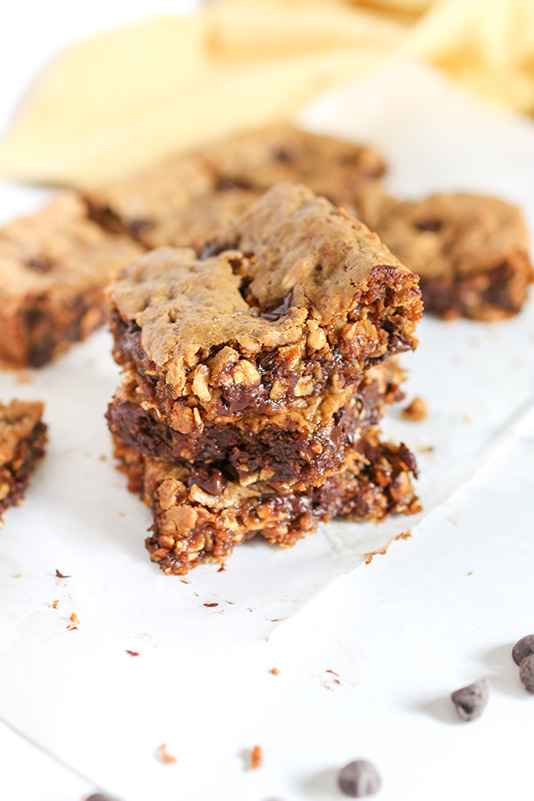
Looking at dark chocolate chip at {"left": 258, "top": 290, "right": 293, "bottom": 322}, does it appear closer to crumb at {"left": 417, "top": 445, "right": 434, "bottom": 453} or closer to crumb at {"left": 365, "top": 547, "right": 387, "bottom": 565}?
crumb at {"left": 365, "top": 547, "right": 387, "bottom": 565}

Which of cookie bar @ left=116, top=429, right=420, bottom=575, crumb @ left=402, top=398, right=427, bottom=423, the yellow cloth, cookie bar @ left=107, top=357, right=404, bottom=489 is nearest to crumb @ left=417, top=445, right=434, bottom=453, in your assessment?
crumb @ left=402, top=398, right=427, bottom=423

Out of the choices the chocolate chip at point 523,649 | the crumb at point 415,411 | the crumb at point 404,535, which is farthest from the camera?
the crumb at point 415,411

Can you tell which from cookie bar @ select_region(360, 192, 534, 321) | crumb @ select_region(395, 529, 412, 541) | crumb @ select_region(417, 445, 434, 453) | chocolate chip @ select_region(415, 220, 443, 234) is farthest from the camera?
chocolate chip @ select_region(415, 220, 443, 234)

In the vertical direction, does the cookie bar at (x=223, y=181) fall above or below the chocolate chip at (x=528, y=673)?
above

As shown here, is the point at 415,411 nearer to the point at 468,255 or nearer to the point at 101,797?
the point at 468,255

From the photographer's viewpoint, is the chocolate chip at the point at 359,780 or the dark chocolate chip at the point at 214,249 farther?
the dark chocolate chip at the point at 214,249

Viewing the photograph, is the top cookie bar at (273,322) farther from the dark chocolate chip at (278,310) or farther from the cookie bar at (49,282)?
the cookie bar at (49,282)

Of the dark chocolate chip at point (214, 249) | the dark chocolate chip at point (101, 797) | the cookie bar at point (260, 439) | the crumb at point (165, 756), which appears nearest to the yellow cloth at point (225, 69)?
the dark chocolate chip at point (214, 249)
